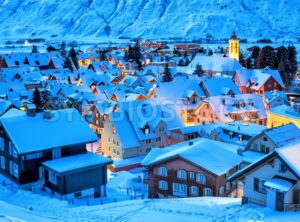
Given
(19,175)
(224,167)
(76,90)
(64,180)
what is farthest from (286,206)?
(76,90)

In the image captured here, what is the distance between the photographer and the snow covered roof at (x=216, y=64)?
311 ft

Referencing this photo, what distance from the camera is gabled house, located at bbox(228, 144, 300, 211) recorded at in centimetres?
2138

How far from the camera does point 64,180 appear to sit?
3045 cm

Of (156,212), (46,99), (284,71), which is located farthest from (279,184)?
(284,71)

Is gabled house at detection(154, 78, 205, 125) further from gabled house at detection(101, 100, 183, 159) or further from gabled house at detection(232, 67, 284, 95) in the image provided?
gabled house at detection(232, 67, 284, 95)

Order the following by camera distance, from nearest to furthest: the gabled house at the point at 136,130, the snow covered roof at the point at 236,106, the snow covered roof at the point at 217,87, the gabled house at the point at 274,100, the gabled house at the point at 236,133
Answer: the gabled house at the point at 236,133 → the gabled house at the point at 136,130 → the snow covered roof at the point at 236,106 → the gabled house at the point at 274,100 → the snow covered roof at the point at 217,87

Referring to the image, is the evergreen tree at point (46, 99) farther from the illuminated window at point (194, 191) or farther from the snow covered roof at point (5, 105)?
the illuminated window at point (194, 191)

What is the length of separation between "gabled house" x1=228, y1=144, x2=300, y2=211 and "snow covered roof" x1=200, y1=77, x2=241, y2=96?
44.4 metres

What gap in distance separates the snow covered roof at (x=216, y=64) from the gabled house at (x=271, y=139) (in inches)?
2269

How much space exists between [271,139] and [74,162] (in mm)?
13667

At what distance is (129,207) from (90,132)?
A: 1114cm

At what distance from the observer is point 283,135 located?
1411 inches

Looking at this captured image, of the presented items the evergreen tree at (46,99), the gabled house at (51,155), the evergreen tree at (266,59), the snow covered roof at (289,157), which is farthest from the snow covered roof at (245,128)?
the evergreen tree at (266,59)

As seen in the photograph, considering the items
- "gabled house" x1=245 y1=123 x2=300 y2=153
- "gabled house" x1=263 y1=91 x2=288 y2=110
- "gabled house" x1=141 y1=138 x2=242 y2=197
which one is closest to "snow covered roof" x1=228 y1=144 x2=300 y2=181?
"gabled house" x1=141 y1=138 x2=242 y2=197
